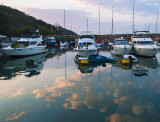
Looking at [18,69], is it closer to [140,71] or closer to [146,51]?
[140,71]

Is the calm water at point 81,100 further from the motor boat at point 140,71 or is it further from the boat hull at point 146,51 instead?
the boat hull at point 146,51

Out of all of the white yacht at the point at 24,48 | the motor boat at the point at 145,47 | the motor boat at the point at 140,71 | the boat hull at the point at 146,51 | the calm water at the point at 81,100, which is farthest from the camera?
the white yacht at the point at 24,48

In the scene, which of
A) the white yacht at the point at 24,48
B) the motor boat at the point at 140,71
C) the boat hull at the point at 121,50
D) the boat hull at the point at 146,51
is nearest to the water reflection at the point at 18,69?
the white yacht at the point at 24,48

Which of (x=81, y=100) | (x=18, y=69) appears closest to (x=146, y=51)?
(x=18, y=69)

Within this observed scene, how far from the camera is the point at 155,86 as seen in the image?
9.70 metres

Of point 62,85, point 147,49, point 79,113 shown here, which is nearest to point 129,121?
point 79,113

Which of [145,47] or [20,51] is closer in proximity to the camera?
[145,47]

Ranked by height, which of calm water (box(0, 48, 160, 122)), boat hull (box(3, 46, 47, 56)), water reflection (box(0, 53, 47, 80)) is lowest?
calm water (box(0, 48, 160, 122))

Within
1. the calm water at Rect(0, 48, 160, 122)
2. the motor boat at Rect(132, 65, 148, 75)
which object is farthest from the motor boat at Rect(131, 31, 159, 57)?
the calm water at Rect(0, 48, 160, 122)

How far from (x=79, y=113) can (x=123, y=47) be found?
19314mm

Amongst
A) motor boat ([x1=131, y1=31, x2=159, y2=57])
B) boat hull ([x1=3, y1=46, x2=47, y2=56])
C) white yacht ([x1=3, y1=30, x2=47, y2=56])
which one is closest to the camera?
motor boat ([x1=131, y1=31, x2=159, y2=57])

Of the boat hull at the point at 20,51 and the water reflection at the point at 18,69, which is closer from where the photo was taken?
the water reflection at the point at 18,69

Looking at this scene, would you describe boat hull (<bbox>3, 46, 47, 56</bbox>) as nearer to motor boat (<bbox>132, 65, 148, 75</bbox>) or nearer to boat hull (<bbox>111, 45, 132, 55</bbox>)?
boat hull (<bbox>111, 45, 132, 55</bbox>)

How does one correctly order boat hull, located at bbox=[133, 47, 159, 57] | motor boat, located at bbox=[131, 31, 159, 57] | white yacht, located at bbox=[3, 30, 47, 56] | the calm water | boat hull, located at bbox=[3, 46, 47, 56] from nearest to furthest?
the calm water → boat hull, located at bbox=[133, 47, 159, 57] → motor boat, located at bbox=[131, 31, 159, 57] → boat hull, located at bbox=[3, 46, 47, 56] → white yacht, located at bbox=[3, 30, 47, 56]
